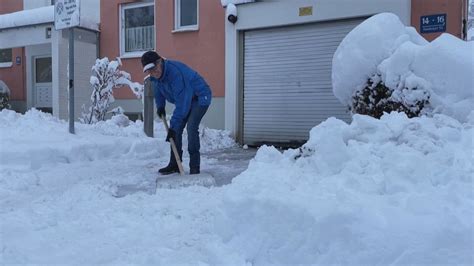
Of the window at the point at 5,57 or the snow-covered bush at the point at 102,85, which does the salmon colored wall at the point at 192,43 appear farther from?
the window at the point at 5,57

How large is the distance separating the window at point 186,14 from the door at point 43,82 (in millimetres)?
5564

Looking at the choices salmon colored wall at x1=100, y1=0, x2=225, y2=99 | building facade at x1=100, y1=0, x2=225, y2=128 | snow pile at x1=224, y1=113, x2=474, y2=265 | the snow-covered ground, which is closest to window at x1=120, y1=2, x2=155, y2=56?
building facade at x1=100, y1=0, x2=225, y2=128

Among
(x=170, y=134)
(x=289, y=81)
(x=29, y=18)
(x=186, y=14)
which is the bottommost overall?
(x=170, y=134)

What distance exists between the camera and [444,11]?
797cm

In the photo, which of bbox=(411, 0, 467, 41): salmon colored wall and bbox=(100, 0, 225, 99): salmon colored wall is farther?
bbox=(100, 0, 225, 99): salmon colored wall

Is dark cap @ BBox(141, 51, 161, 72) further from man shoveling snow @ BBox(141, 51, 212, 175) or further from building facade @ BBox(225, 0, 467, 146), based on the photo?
building facade @ BBox(225, 0, 467, 146)

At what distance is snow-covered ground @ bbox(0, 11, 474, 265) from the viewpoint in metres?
2.43

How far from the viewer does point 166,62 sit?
5414 millimetres

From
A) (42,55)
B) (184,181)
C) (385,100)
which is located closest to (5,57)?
(42,55)

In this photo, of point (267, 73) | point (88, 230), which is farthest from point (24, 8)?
point (88, 230)

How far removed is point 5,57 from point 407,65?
48.0 ft

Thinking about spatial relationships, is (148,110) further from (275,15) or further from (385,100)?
(385,100)

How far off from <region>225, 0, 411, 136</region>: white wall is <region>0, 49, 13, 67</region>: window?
30.0 feet

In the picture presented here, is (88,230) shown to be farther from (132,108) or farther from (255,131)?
(132,108)
